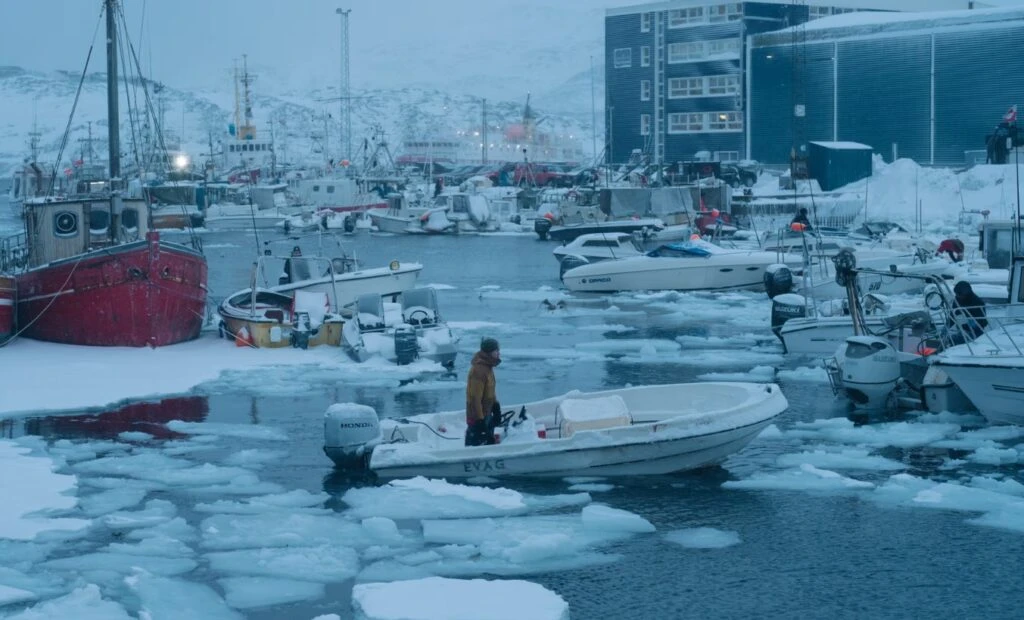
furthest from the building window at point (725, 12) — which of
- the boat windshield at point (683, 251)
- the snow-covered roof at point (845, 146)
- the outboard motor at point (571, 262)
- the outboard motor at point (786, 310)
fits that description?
the outboard motor at point (786, 310)

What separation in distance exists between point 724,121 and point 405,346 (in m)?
54.4

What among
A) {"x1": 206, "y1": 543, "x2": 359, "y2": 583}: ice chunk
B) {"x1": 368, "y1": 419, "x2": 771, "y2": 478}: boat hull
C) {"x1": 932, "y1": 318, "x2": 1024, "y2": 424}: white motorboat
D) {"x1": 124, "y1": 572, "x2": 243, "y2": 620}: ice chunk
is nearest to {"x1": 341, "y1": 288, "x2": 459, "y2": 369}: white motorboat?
{"x1": 368, "y1": 419, "x2": 771, "y2": 478}: boat hull

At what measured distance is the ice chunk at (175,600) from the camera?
8.98 meters

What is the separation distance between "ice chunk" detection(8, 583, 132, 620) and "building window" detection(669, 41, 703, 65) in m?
66.4

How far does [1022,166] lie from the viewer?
4916cm

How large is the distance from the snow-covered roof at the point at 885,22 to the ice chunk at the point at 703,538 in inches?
2091

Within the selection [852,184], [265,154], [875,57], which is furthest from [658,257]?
[265,154]

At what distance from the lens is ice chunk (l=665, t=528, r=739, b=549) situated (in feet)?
35.5

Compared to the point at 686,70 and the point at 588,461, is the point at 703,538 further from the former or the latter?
the point at 686,70

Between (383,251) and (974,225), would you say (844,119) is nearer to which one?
(974,225)

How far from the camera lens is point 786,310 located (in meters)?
21.9

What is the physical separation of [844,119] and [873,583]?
187 ft

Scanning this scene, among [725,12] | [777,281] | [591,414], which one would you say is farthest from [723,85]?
[591,414]

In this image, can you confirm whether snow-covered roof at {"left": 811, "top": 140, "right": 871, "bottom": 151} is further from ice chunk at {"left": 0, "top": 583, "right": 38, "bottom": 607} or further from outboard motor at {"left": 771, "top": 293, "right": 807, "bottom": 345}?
ice chunk at {"left": 0, "top": 583, "right": 38, "bottom": 607}
